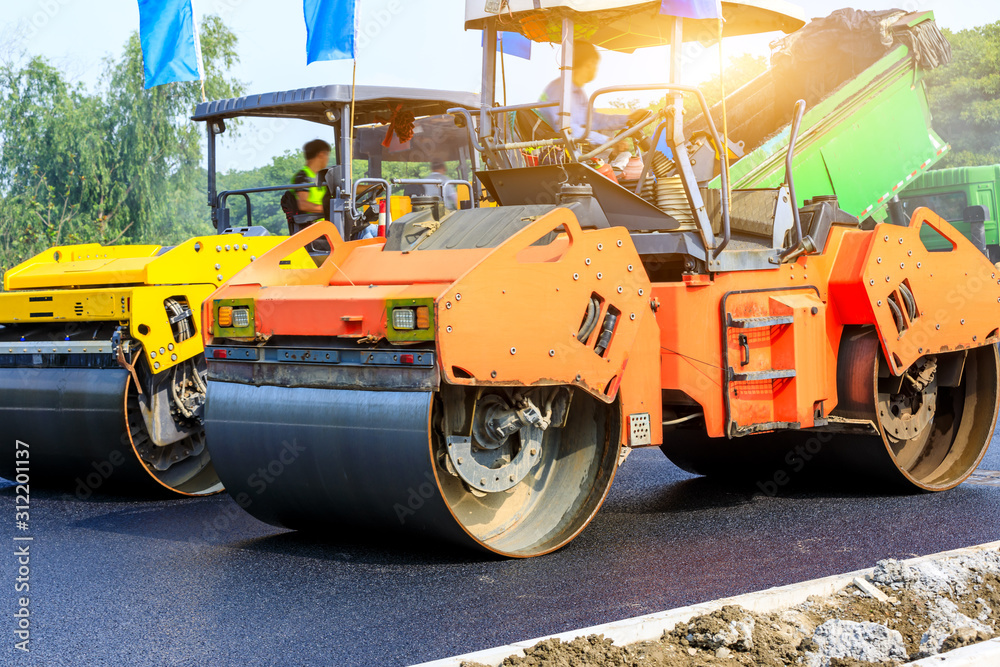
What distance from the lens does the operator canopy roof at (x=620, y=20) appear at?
5418 mm

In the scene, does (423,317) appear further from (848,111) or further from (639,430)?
(848,111)

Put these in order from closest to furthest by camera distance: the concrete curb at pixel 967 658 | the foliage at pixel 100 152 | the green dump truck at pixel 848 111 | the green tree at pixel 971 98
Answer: the concrete curb at pixel 967 658 < the green dump truck at pixel 848 111 < the foliage at pixel 100 152 < the green tree at pixel 971 98

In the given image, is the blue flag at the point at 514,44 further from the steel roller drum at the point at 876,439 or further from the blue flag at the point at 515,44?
the steel roller drum at the point at 876,439

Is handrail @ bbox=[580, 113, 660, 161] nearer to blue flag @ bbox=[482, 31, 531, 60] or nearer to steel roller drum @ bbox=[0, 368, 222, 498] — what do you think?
blue flag @ bbox=[482, 31, 531, 60]

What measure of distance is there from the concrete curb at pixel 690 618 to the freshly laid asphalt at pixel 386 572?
339 mm

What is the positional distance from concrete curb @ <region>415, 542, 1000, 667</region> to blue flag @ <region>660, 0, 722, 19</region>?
266cm

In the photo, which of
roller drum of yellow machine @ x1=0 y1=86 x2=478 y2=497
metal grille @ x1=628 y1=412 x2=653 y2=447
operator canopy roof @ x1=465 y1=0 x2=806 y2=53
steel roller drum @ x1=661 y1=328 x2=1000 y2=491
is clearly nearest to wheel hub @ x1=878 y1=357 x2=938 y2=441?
steel roller drum @ x1=661 y1=328 x2=1000 y2=491

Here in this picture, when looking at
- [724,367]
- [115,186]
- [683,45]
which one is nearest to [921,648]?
[724,367]

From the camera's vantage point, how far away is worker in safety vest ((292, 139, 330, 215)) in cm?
824

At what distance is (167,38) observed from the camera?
11.3 meters

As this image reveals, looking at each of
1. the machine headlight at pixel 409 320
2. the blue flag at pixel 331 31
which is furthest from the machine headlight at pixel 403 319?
the blue flag at pixel 331 31

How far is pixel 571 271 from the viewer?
15.4 ft

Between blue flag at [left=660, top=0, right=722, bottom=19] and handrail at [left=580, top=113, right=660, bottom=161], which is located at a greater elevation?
blue flag at [left=660, top=0, right=722, bottom=19]

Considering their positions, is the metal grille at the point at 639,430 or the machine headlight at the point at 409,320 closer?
the machine headlight at the point at 409,320
